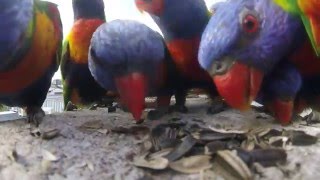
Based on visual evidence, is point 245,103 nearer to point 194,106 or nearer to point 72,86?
point 194,106

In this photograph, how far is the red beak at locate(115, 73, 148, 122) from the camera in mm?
1373

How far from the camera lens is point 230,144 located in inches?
46.4

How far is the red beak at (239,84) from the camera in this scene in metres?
1.23

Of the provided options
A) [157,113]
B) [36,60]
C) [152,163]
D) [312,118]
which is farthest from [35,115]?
[312,118]

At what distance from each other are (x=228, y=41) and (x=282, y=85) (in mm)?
253

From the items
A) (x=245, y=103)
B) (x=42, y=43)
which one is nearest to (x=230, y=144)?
(x=245, y=103)

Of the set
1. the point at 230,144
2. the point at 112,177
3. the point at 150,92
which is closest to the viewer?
the point at 112,177

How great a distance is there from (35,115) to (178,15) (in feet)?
2.12

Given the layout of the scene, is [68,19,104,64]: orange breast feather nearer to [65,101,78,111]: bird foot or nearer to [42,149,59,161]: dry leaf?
[65,101,78,111]: bird foot

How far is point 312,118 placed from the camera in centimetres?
153

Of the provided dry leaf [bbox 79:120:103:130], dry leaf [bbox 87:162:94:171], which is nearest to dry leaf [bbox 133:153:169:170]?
dry leaf [bbox 87:162:94:171]

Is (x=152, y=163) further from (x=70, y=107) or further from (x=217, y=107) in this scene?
(x=70, y=107)

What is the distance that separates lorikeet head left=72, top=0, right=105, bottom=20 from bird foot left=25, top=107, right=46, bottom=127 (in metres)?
0.47

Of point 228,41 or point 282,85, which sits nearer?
point 228,41
